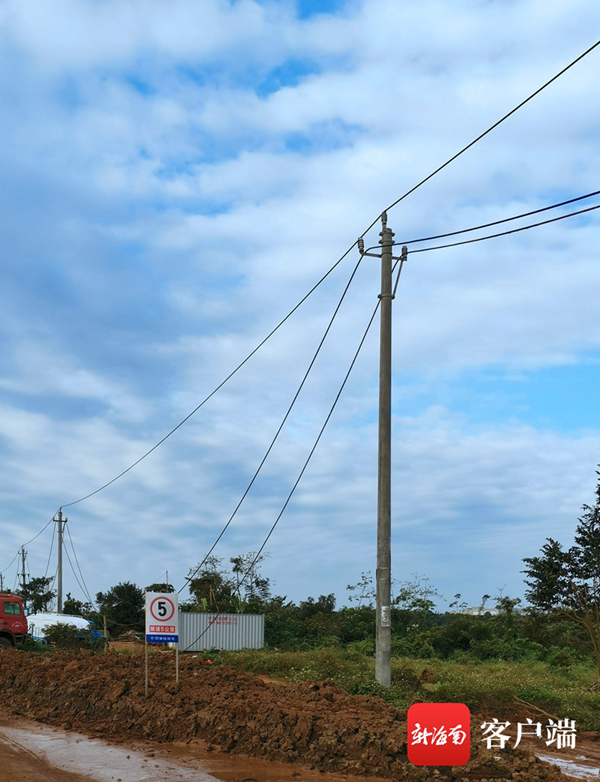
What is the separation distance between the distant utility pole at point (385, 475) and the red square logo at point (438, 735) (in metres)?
4.76

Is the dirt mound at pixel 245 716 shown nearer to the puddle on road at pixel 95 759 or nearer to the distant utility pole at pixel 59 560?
the puddle on road at pixel 95 759

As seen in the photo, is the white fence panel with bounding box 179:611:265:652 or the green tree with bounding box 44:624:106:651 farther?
the white fence panel with bounding box 179:611:265:652

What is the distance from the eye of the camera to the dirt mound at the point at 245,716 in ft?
33.6

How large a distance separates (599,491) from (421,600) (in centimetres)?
1678

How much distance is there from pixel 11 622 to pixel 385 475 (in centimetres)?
2014

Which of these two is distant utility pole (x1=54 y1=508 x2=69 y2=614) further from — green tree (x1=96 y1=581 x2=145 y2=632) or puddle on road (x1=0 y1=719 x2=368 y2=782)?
puddle on road (x1=0 y1=719 x2=368 y2=782)

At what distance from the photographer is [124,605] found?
1986 inches

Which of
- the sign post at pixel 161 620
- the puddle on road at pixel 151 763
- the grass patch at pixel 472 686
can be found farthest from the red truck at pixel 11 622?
the puddle on road at pixel 151 763

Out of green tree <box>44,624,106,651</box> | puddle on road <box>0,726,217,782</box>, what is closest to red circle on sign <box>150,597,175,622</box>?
puddle on road <box>0,726,217,782</box>

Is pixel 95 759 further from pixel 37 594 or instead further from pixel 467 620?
pixel 37 594

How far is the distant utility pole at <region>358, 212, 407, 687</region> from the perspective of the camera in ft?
48.9

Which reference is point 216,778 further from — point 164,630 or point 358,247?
point 358,247

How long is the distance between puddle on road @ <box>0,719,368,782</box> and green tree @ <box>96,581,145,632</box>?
37445 mm

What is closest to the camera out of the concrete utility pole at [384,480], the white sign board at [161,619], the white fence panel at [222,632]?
the concrete utility pole at [384,480]
